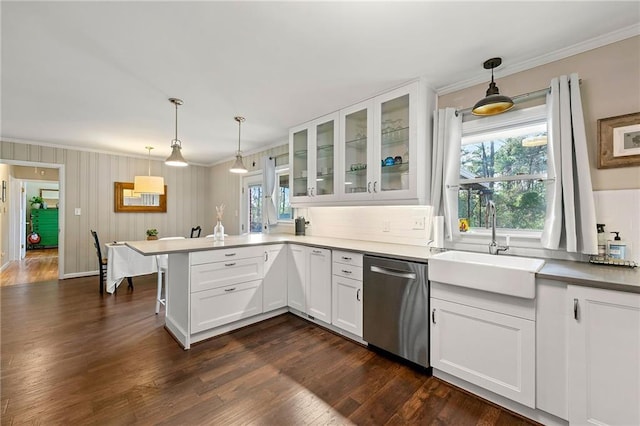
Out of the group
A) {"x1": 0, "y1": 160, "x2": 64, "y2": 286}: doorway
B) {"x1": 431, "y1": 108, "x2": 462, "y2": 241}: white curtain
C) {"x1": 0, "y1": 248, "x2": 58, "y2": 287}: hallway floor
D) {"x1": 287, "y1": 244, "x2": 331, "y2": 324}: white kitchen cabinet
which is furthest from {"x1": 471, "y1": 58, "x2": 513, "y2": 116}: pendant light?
{"x1": 0, "y1": 248, "x2": 58, "y2": 287}: hallway floor

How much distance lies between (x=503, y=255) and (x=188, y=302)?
2.66 meters

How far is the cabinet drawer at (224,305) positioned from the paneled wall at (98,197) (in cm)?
410

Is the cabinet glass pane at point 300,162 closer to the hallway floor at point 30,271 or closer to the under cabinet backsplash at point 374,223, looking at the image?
the under cabinet backsplash at point 374,223

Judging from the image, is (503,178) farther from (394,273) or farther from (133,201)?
(133,201)

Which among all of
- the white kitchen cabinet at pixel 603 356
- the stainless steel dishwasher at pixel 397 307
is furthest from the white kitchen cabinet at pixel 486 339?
the white kitchen cabinet at pixel 603 356

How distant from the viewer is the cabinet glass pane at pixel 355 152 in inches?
112

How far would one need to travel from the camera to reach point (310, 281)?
2.91 m

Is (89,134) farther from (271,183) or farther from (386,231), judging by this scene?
(386,231)

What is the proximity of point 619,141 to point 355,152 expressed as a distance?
1949 mm

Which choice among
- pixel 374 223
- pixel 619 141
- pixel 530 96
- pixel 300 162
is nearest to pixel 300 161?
pixel 300 162

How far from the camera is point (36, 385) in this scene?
1893 millimetres

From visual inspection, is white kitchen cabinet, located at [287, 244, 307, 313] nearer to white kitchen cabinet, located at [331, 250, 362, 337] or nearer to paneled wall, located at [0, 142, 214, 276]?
white kitchen cabinet, located at [331, 250, 362, 337]

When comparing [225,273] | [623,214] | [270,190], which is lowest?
[225,273]

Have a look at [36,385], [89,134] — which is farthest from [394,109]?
[89,134]
